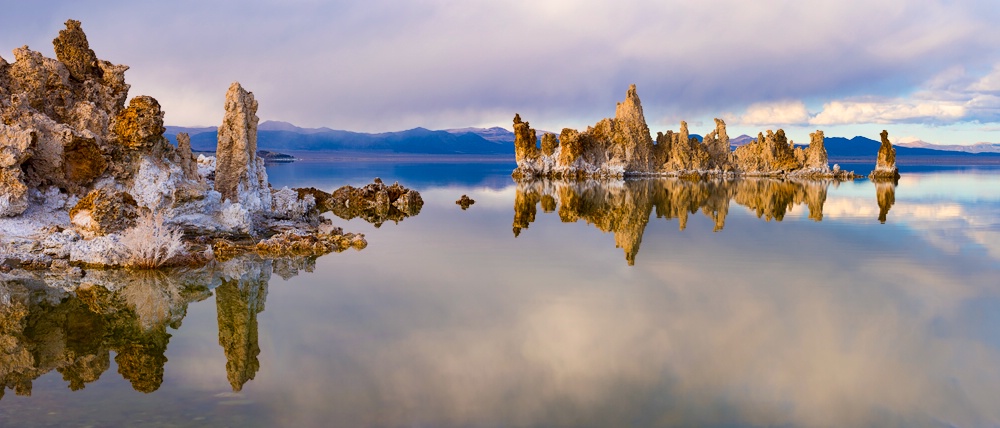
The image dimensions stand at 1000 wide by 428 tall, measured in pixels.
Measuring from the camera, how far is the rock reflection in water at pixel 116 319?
7637 millimetres

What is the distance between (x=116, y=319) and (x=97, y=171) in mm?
7596

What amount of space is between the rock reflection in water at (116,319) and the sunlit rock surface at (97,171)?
1348 millimetres

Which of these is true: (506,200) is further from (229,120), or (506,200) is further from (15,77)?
(15,77)

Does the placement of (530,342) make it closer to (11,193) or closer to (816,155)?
(11,193)

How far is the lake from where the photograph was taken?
657 centimetres

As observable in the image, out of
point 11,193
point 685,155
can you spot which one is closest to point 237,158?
point 11,193

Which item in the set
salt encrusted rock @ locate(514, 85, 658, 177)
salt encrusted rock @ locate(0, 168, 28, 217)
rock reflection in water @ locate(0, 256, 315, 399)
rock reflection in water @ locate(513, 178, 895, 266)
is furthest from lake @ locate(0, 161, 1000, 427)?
salt encrusted rock @ locate(514, 85, 658, 177)

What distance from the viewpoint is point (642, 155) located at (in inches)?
2484

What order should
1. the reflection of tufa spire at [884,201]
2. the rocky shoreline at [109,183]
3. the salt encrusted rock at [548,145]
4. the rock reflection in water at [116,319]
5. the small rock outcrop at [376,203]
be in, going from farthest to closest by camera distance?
1. the salt encrusted rock at [548,145]
2. the small rock outcrop at [376,203]
3. the reflection of tufa spire at [884,201]
4. the rocky shoreline at [109,183]
5. the rock reflection in water at [116,319]

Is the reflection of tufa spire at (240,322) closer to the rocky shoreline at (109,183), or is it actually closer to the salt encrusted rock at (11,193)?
the rocky shoreline at (109,183)

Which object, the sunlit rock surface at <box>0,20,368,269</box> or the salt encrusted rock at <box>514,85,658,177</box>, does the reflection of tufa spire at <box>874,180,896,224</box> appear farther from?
the salt encrusted rock at <box>514,85,658,177</box>

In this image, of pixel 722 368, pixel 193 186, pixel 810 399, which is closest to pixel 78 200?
pixel 193 186

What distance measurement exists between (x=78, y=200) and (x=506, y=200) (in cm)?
2156

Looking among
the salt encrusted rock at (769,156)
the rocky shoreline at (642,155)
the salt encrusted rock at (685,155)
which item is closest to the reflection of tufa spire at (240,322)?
the rocky shoreline at (642,155)
